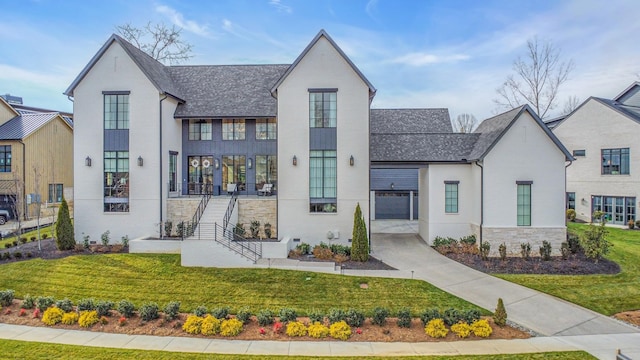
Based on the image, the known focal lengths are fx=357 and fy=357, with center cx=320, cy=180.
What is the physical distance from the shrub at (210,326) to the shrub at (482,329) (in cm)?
708

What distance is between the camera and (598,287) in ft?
44.5

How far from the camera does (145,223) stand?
18.5m

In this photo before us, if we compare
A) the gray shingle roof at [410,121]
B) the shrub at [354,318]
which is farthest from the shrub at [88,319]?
the gray shingle roof at [410,121]

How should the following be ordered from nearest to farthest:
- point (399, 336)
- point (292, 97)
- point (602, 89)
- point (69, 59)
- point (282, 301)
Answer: point (399, 336), point (282, 301), point (292, 97), point (69, 59), point (602, 89)

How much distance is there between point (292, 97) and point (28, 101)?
43367mm

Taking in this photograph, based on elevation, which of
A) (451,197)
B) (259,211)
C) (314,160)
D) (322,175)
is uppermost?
(314,160)

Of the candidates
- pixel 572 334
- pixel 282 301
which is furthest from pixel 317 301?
pixel 572 334

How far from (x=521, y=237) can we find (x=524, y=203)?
1682mm

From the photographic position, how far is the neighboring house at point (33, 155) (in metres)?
27.4

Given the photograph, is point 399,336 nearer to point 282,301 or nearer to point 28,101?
point 282,301

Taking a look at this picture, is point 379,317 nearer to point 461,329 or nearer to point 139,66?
point 461,329

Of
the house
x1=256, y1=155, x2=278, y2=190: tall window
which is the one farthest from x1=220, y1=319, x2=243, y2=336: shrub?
x1=256, y1=155, x2=278, y2=190: tall window

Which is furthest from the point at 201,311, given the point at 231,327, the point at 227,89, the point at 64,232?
the point at 227,89

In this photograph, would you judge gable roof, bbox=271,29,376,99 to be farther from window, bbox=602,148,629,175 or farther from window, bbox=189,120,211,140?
window, bbox=602,148,629,175
